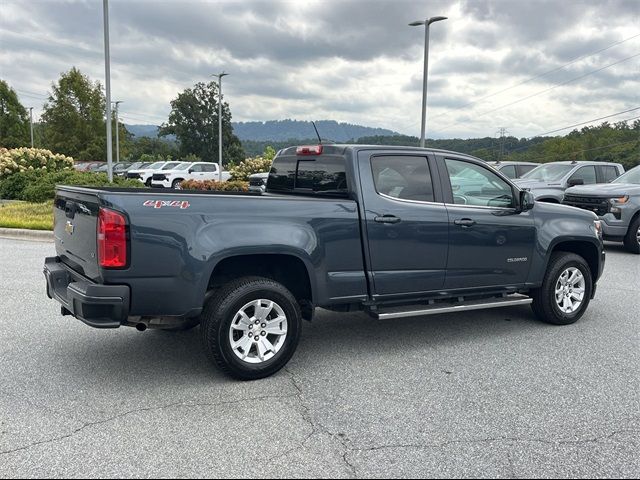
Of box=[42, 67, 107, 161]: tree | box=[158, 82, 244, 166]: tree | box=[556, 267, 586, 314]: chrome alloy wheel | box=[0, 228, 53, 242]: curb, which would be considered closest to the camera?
box=[556, 267, 586, 314]: chrome alloy wheel

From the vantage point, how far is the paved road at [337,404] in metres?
3.10

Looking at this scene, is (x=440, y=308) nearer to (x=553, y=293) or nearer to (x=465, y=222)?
(x=465, y=222)

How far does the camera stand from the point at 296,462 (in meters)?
3.09

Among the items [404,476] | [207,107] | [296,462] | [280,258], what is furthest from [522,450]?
[207,107]

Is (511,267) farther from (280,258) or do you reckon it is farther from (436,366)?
(280,258)

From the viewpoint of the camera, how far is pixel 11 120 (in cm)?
5281

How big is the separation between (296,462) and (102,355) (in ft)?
8.05

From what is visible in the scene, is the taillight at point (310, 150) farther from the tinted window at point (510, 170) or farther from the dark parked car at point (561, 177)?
the tinted window at point (510, 170)

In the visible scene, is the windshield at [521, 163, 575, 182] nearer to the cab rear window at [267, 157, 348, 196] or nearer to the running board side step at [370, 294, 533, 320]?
the running board side step at [370, 294, 533, 320]

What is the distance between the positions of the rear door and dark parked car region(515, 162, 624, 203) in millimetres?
9227

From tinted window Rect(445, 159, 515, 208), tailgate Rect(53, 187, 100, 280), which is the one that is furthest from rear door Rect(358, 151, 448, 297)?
tailgate Rect(53, 187, 100, 280)

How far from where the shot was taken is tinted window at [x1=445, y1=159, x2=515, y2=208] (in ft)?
17.5

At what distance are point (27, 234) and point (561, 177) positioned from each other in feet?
42.1

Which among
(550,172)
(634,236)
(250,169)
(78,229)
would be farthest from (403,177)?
(250,169)
